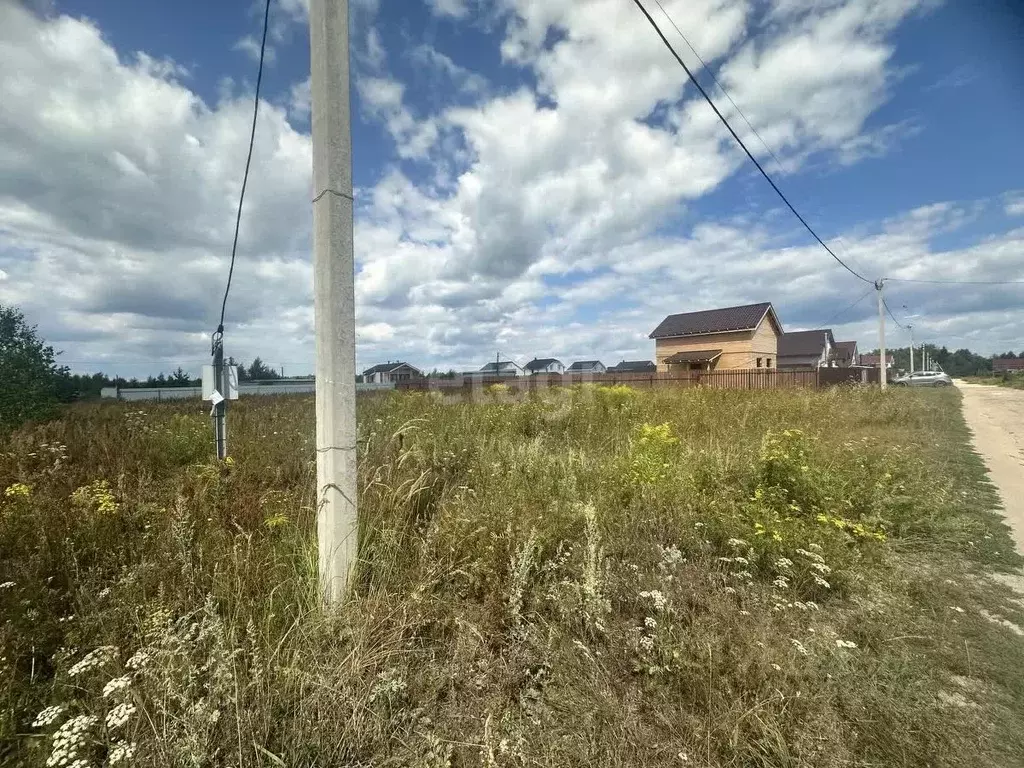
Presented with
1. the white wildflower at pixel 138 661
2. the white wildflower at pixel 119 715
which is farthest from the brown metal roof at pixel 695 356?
the white wildflower at pixel 119 715

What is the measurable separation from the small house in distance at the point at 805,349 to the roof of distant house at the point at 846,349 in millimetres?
12238

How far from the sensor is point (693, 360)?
3073 cm

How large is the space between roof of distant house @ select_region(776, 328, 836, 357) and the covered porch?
1939 cm

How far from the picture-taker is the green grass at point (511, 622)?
1.55 meters

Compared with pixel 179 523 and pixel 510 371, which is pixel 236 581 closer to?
pixel 179 523

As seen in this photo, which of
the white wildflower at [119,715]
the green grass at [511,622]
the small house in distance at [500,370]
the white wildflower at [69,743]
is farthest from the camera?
the small house in distance at [500,370]

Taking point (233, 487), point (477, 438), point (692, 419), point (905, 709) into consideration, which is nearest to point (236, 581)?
point (233, 487)

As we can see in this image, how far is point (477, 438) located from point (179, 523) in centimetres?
354

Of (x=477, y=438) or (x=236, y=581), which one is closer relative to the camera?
(x=236, y=581)

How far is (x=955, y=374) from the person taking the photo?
3401 inches

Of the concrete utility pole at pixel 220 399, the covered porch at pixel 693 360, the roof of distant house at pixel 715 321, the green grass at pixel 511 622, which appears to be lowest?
the green grass at pixel 511 622

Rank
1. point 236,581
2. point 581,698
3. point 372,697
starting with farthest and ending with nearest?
point 236,581 → point 581,698 → point 372,697

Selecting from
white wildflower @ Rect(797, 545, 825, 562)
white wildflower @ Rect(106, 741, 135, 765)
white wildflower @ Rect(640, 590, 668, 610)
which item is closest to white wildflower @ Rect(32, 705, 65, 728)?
white wildflower @ Rect(106, 741, 135, 765)

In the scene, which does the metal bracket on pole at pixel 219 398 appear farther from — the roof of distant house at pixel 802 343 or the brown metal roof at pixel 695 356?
the roof of distant house at pixel 802 343
